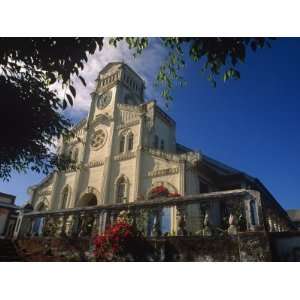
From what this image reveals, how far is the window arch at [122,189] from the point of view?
14141mm

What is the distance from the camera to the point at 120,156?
1555cm

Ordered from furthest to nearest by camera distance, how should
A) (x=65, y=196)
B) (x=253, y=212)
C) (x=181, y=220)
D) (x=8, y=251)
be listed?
(x=65, y=196)
(x=8, y=251)
(x=181, y=220)
(x=253, y=212)

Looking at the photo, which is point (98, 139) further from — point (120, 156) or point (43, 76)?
point (43, 76)

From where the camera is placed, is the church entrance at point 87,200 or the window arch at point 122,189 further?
the church entrance at point 87,200

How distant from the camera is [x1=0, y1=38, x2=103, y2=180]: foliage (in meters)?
4.58

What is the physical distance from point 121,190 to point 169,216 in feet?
28.8

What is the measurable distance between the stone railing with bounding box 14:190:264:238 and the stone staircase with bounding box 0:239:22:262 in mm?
863

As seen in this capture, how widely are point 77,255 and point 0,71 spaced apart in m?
4.85

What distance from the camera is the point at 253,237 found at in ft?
13.8

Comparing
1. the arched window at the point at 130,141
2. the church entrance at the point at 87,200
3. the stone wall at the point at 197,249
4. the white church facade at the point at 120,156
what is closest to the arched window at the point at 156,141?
the white church facade at the point at 120,156

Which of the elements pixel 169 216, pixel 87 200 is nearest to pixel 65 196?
pixel 87 200

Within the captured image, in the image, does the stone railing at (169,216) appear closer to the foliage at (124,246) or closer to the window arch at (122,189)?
the foliage at (124,246)

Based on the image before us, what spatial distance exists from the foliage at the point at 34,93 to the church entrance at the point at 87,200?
18.3 ft
